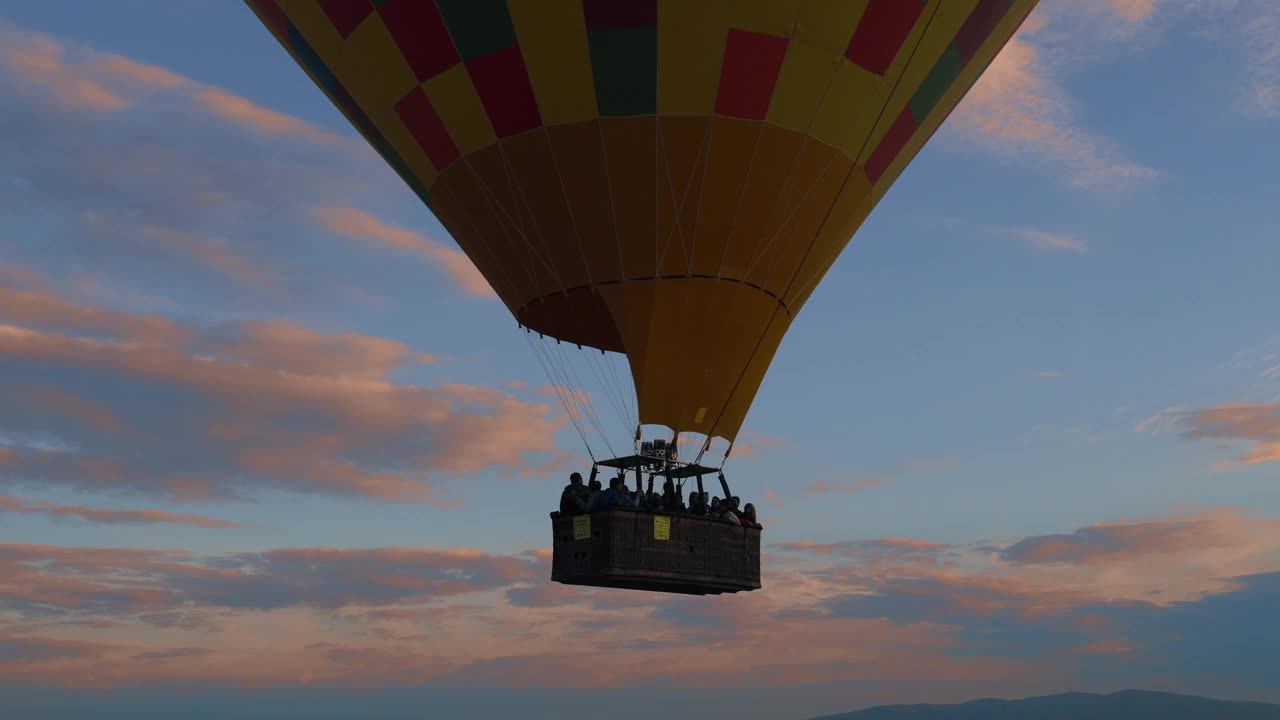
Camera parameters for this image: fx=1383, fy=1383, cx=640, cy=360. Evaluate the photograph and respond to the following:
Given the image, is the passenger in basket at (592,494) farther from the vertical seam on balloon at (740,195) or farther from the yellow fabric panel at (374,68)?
the yellow fabric panel at (374,68)

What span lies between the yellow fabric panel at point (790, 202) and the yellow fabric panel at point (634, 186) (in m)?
1.16

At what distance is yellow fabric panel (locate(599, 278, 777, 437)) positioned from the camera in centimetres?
1384

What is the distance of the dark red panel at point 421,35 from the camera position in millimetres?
13578

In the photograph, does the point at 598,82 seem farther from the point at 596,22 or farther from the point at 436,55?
the point at 436,55

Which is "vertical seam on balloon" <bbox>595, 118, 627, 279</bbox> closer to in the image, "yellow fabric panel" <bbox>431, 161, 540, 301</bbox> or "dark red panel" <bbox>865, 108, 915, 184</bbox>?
"yellow fabric panel" <bbox>431, 161, 540, 301</bbox>

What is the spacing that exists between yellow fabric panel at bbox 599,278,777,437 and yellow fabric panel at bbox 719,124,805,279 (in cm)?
31

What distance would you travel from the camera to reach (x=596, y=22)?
13.1 m

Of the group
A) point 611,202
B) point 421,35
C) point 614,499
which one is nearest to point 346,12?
point 421,35

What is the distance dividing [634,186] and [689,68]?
1.26 m

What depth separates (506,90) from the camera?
1350 cm

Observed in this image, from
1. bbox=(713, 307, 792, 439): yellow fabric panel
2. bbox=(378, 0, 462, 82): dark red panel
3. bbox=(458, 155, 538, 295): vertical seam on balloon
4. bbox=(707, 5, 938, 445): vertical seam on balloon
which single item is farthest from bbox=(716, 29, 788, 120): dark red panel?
bbox=(378, 0, 462, 82): dark red panel

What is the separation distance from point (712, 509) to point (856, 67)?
4633 millimetres

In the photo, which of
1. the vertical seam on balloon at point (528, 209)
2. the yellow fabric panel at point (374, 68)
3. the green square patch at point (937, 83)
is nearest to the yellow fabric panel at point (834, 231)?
the green square patch at point (937, 83)

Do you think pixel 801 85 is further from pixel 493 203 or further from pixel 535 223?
pixel 493 203
